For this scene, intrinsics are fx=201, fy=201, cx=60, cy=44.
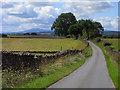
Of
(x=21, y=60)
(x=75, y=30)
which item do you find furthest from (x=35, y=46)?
(x=75, y=30)

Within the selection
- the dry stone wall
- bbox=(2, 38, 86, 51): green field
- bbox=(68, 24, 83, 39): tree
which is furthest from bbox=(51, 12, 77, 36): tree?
the dry stone wall

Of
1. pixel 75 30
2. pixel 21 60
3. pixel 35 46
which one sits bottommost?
pixel 35 46

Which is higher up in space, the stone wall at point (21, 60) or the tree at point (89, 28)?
the tree at point (89, 28)

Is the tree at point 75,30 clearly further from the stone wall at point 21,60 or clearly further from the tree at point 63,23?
the stone wall at point 21,60

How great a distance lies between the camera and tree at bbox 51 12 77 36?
409 ft

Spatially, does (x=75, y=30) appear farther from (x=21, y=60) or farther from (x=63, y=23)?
(x=21, y=60)

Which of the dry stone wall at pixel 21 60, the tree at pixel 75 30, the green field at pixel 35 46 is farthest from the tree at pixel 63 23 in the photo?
the dry stone wall at pixel 21 60

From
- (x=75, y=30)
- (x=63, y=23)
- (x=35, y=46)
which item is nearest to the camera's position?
(x=35, y=46)

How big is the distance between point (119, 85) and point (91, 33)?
11065 centimetres

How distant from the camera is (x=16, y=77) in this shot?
13.6 meters

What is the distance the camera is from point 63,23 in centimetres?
12581

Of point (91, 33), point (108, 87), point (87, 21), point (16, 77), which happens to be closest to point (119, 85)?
point (108, 87)

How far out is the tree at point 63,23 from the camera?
409 ft

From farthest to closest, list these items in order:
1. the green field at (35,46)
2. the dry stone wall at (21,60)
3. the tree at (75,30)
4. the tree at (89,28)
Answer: the tree at (89,28)
the tree at (75,30)
the green field at (35,46)
the dry stone wall at (21,60)
